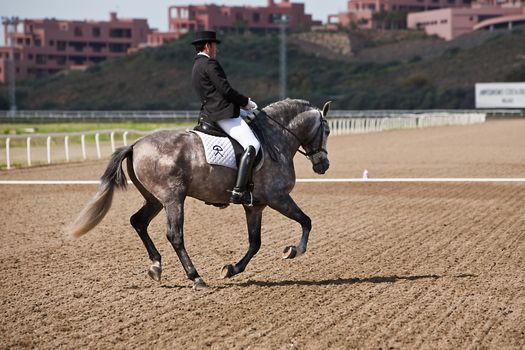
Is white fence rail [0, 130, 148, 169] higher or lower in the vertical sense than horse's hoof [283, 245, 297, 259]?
lower

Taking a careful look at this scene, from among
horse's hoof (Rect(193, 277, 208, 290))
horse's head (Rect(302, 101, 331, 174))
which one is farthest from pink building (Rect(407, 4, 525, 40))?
horse's hoof (Rect(193, 277, 208, 290))

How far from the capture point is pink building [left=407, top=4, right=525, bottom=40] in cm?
15075

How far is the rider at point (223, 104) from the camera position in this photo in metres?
9.43

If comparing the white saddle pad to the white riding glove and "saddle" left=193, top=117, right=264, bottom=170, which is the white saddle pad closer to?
"saddle" left=193, top=117, right=264, bottom=170

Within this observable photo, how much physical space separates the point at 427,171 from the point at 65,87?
360 ft

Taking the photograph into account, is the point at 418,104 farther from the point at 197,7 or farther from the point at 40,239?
the point at 40,239

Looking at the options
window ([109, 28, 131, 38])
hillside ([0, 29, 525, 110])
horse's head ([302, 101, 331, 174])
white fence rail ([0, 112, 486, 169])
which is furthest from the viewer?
window ([109, 28, 131, 38])

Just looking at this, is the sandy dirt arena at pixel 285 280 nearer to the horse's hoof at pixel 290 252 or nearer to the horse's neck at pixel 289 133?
the horse's hoof at pixel 290 252

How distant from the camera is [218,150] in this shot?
9469mm

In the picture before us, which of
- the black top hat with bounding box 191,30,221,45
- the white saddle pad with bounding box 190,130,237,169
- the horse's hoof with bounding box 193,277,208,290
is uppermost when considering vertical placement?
the black top hat with bounding box 191,30,221,45

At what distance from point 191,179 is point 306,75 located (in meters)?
121

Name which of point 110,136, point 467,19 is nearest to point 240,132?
point 110,136

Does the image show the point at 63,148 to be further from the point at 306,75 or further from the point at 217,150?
the point at 306,75

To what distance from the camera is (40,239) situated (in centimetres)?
1317
